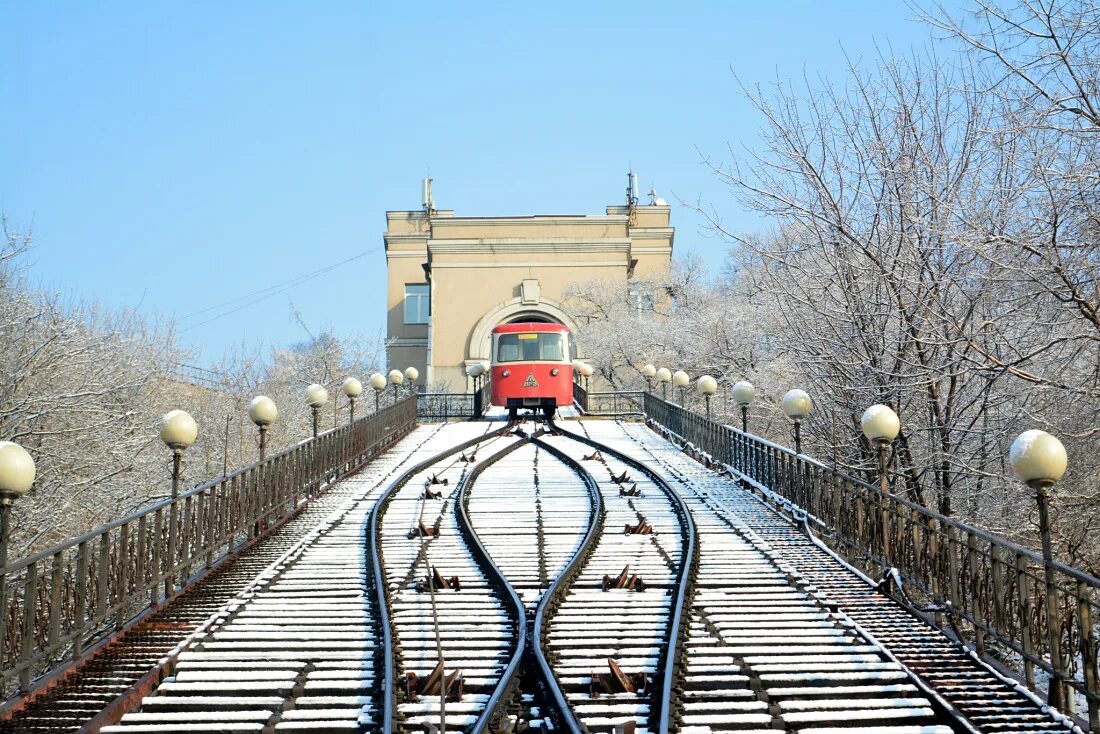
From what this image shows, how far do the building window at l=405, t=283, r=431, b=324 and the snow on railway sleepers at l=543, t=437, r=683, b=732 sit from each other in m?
55.8

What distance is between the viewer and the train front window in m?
30.5

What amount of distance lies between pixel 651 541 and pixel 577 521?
5.83ft

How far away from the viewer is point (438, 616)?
877 centimetres

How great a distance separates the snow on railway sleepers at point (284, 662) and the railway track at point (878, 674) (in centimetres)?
280

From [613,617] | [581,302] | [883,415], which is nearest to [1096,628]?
[883,415]

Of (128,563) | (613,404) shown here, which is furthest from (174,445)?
(613,404)

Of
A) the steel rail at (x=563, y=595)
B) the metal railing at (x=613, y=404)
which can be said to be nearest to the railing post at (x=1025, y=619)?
the steel rail at (x=563, y=595)

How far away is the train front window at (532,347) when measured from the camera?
3052 centimetres

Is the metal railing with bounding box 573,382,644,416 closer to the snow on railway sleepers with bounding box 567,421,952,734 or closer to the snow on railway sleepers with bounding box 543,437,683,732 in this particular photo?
the snow on railway sleepers with bounding box 543,437,683,732

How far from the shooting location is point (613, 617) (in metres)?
8.42

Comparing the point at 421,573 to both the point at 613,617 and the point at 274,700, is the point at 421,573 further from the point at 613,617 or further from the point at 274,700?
the point at 274,700

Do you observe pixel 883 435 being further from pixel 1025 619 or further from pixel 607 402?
pixel 607 402

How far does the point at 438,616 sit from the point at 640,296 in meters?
46.3

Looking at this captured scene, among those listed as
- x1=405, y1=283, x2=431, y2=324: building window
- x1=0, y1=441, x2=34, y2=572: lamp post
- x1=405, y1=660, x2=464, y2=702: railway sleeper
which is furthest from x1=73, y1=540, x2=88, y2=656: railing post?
x1=405, y1=283, x2=431, y2=324: building window
